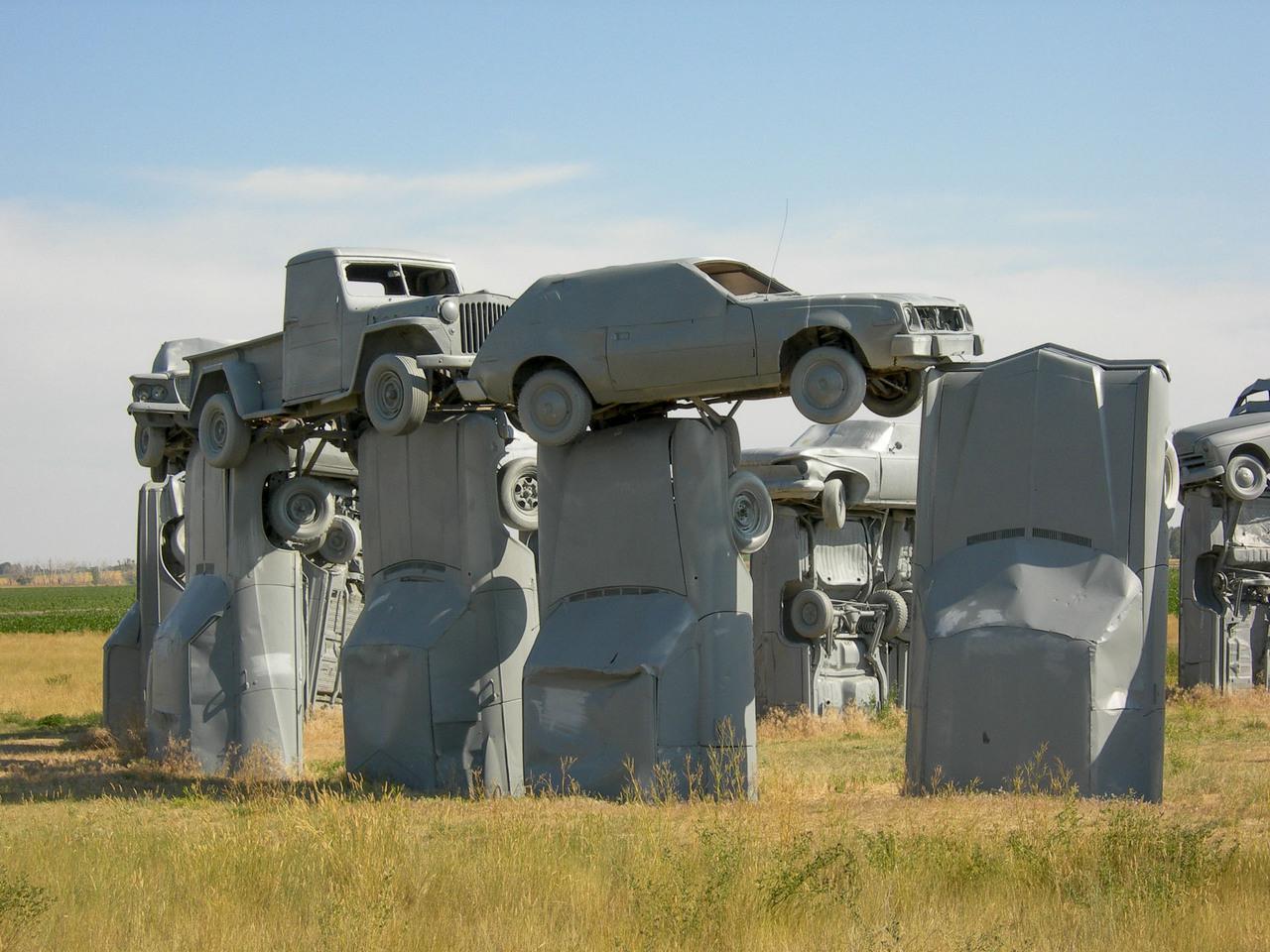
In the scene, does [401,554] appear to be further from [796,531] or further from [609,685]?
[796,531]

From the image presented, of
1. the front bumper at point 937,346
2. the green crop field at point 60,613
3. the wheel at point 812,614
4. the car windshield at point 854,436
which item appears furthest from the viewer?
the green crop field at point 60,613

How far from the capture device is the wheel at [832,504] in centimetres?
2473

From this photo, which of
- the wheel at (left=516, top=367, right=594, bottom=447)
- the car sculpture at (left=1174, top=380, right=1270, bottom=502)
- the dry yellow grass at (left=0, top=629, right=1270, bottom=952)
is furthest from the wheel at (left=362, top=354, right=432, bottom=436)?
the car sculpture at (left=1174, top=380, right=1270, bottom=502)

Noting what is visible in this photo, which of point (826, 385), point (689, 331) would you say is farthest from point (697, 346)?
point (826, 385)

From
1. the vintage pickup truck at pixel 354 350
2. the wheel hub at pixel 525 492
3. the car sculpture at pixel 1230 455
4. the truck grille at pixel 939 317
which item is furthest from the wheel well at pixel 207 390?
the car sculpture at pixel 1230 455

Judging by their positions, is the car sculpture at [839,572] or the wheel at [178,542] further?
the car sculpture at [839,572]

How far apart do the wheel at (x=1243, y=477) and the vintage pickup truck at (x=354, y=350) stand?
544 inches

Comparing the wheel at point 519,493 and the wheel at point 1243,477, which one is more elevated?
the wheel at point 519,493

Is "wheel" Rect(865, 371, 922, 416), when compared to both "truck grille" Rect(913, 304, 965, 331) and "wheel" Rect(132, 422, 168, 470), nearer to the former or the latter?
"truck grille" Rect(913, 304, 965, 331)

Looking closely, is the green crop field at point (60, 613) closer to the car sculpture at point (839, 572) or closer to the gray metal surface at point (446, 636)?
the car sculpture at point (839, 572)

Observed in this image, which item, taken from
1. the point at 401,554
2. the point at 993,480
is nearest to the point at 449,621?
the point at 401,554

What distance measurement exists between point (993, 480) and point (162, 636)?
1137cm

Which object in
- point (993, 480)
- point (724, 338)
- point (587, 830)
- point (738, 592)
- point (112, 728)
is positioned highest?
point (724, 338)

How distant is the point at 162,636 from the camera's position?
21.4 meters
